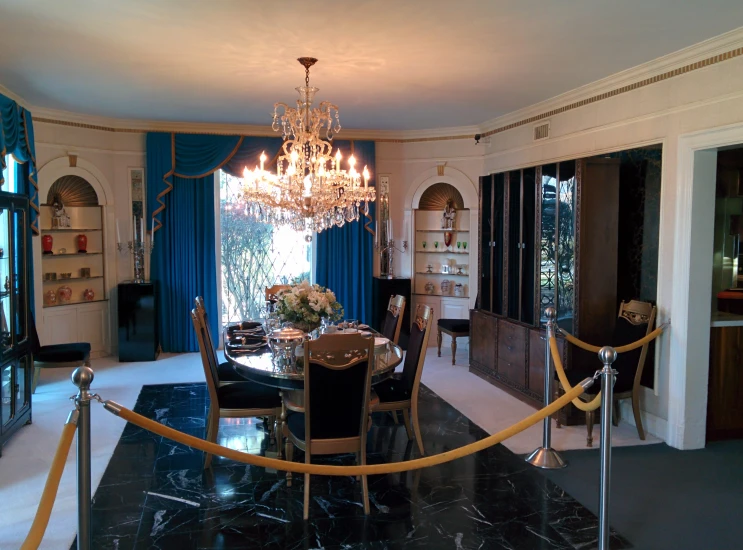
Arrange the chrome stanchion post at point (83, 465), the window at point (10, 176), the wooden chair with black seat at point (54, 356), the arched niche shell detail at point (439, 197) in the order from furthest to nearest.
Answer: the arched niche shell detail at point (439, 197) → the window at point (10, 176) → the wooden chair with black seat at point (54, 356) → the chrome stanchion post at point (83, 465)

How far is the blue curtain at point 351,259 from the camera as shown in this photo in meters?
8.06

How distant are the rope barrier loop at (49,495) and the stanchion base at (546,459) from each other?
2.97m

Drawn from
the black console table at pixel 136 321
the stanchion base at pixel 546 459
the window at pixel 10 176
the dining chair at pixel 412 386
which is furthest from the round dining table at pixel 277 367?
the window at pixel 10 176

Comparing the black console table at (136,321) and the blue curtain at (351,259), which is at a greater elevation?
the blue curtain at (351,259)

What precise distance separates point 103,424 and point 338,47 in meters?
3.54

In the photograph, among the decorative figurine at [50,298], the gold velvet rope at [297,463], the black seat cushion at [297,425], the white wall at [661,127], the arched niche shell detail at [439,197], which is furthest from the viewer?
the arched niche shell detail at [439,197]

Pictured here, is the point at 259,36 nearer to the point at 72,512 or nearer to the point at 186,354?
the point at 72,512

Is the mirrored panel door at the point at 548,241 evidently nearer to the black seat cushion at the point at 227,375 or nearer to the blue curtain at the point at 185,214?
the black seat cushion at the point at 227,375

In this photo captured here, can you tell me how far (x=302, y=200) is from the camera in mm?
4754

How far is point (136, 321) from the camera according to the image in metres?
7.22

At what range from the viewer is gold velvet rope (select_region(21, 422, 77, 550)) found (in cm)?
202

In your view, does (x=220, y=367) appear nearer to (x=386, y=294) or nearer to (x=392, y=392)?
→ (x=392, y=392)

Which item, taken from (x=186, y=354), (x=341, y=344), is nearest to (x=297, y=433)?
(x=341, y=344)

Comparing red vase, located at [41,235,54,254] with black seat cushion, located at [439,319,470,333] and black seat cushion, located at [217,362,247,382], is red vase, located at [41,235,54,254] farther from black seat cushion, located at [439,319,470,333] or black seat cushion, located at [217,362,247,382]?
black seat cushion, located at [439,319,470,333]
